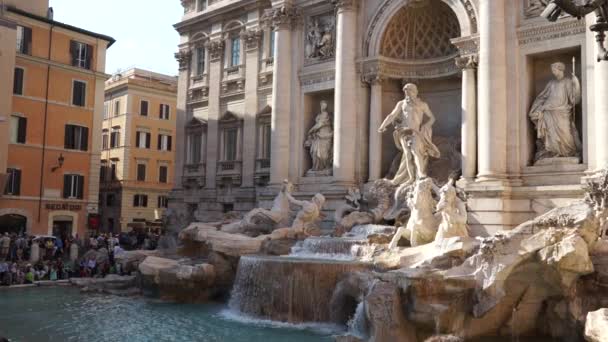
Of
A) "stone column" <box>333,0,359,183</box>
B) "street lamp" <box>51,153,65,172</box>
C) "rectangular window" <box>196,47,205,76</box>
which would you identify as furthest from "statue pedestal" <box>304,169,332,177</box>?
"street lamp" <box>51,153,65,172</box>

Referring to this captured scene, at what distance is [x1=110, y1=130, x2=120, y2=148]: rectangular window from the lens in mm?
46119

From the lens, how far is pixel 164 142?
47.6 m

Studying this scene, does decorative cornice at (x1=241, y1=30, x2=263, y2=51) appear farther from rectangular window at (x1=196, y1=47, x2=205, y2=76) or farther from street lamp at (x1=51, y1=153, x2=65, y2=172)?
street lamp at (x1=51, y1=153, x2=65, y2=172)

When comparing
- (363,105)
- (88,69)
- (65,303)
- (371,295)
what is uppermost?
(88,69)

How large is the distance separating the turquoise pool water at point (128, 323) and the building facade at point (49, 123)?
47.9 feet

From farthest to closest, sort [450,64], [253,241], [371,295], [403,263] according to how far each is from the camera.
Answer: [450,64] → [253,241] → [403,263] → [371,295]

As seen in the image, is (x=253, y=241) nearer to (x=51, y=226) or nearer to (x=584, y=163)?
(x=584, y=163)

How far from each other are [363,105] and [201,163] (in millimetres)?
9907

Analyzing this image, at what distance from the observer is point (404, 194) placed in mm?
19000

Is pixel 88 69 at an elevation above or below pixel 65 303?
above

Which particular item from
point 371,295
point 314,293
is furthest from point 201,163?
point 371,295

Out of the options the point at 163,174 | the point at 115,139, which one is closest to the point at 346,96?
the point at 163,174

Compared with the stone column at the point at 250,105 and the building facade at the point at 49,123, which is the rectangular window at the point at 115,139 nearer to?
the building facade at the point at 49,123

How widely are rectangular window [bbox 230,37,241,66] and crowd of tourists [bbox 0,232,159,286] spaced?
29.1 ft
